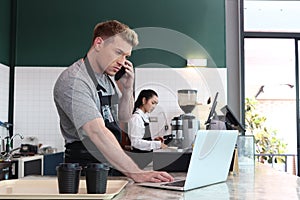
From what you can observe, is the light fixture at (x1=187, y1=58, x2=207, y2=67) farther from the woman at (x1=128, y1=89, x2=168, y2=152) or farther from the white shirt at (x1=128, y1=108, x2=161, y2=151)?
the white shirt at (x1=128, y1=108, x2=161, y2=151)

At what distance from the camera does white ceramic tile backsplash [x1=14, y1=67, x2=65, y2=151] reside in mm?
5188

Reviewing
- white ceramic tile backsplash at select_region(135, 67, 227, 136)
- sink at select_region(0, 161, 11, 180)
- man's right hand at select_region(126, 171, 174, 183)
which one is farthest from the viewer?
white ceramic tile backsplash at select_region(135, 67, 227, 136)

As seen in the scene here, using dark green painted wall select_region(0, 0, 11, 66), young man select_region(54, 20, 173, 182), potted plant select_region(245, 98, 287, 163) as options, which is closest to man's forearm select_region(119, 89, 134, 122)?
young man select_region(54, 20, 173, 182)

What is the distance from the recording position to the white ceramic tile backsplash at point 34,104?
17.0ft

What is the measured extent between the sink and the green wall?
1.68 meters

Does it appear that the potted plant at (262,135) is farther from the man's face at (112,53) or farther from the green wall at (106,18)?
the man's face at (112,53)

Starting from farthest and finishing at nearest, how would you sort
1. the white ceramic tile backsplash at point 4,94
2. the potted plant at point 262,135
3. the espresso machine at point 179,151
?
the potted plant at point 262,135
the white ceramic tile backsplash at point 4,94
the espresso machine at point 179,151

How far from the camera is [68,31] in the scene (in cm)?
534

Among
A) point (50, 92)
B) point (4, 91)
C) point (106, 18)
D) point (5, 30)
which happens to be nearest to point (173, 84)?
point (106, 18)

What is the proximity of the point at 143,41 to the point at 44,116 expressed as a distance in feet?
4.91

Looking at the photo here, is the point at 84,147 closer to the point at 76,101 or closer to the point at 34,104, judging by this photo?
the point at 76,101

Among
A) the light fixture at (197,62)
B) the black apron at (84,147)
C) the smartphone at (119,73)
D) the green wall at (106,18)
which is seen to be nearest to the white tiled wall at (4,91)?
the green wall at (106,18)

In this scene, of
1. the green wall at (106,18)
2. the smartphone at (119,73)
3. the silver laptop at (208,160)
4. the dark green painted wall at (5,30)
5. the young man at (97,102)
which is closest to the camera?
the silver laptop at (208,160)

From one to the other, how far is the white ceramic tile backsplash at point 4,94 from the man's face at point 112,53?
3.16 metres
